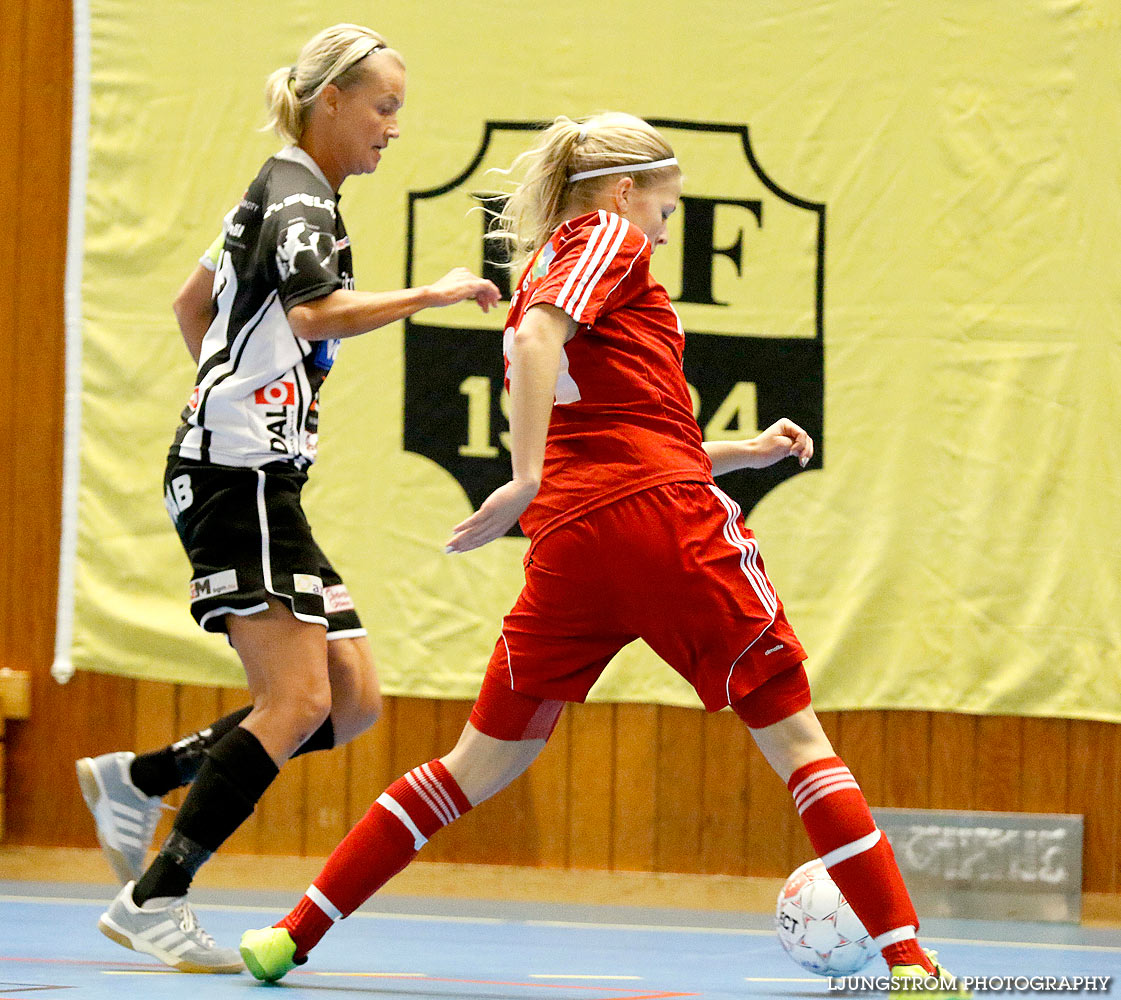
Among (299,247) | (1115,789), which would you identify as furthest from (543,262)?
(1115,789)

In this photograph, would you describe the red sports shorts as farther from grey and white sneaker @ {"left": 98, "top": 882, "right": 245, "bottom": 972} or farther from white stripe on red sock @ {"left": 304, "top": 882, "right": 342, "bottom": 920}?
grey and white sneaker @ {"left": 98, "top": 882, "right": 245, "bottom": 972}

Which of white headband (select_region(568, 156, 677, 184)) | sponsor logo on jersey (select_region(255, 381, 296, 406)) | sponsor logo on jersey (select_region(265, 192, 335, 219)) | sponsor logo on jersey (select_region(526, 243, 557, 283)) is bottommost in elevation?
sponsor logo on jersey (select_region(255, 381, 296, 406))

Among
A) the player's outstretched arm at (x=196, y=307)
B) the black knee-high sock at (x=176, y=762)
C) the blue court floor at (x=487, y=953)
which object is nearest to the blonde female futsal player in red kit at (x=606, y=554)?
the blue court floor at (x=487, y=953)

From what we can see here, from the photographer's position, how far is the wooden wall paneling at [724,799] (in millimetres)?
3996

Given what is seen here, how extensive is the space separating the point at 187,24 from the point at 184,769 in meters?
2.27

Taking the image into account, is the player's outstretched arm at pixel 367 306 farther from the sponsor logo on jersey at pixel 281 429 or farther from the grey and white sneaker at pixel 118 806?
the grey and white sneaker at pixel 118 806

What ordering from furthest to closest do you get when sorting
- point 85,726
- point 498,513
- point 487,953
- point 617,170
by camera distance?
point 85,726 → point 487,953 → point 617,170 → point 498,513

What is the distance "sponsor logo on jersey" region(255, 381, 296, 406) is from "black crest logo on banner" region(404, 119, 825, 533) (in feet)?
4.99

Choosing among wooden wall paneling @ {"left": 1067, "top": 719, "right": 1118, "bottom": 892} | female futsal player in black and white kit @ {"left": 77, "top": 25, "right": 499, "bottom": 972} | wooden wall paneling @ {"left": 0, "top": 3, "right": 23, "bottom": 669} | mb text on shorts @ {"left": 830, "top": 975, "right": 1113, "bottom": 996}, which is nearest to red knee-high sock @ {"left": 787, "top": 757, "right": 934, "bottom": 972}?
mb text on shorts @ {"left": 830, "top": 975, "right": 1113, "bottom": 996}

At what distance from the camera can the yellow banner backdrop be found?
3934mm

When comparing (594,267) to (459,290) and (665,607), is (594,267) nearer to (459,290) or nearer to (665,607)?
(459,290)

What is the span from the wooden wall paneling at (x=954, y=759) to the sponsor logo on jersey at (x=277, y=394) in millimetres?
2268

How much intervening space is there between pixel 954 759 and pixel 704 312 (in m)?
1.43

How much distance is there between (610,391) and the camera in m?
2.26
